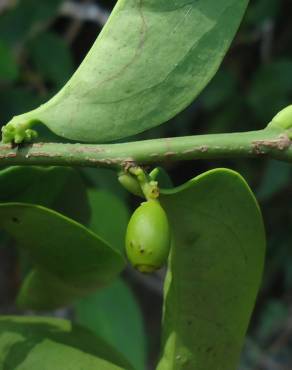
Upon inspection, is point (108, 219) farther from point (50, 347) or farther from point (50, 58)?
point (50, 58)

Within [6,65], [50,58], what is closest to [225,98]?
[50,58]

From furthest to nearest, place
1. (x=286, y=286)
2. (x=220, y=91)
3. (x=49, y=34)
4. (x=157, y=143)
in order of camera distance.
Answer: (x=286, y=286) → (x=220, y=91) → (x=49, y=34) → (x=157, y=143)

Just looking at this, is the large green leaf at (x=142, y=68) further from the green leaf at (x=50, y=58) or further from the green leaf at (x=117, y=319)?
the green leaf at (x=50, y=58)

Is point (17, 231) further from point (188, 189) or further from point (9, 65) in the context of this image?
point (9, 65)

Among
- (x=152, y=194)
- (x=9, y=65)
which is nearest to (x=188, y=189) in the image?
(x=152, y=194)

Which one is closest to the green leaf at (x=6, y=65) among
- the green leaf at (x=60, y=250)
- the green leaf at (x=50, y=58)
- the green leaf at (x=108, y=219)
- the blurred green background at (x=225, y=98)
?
the blurred green background at (x=225, y=98)

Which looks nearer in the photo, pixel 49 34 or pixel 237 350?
pixel 237 350
